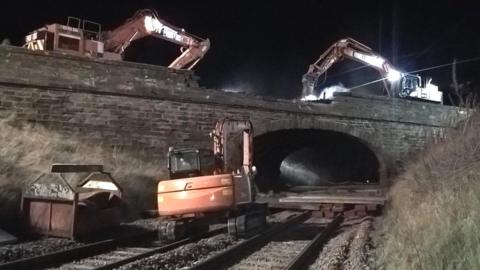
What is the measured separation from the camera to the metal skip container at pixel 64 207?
1034 cm

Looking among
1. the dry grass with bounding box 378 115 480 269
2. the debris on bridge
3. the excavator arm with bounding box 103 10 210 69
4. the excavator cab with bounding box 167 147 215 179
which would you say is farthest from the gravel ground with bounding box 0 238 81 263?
the excavator arm with bounding box 103 10 210 69

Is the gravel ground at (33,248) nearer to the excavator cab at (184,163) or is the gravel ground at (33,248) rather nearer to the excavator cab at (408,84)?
the excavator cab at (184,163)

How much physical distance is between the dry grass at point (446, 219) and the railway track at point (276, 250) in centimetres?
133

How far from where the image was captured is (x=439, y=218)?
22.8ft

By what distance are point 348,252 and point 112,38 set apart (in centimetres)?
1465

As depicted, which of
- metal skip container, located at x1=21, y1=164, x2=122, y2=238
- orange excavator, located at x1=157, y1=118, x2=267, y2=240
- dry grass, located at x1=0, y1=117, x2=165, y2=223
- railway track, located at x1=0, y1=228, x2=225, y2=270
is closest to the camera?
railway track, located at x1=0, y1=228, x2=225, y2=270

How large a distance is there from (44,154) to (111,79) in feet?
10.3

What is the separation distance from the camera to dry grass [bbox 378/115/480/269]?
5520 millimetres

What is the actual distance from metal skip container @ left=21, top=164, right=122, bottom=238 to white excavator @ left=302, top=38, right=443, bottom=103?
1893 cm

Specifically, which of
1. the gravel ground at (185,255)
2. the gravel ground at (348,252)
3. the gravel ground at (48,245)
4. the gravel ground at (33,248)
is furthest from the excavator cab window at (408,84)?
the gravel ground at (33,248)

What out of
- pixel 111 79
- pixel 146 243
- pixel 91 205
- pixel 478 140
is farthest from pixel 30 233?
pixel 478 140

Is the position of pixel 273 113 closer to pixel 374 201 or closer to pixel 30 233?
pixel 374 201

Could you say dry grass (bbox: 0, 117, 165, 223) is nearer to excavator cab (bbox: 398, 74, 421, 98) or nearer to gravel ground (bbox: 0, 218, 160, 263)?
gravel ground (bbox: 0, 218, 160, 263)

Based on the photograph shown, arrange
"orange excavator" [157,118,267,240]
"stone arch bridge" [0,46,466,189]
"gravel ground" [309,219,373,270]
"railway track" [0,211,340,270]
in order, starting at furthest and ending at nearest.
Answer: "stone arch bridge" [0,46,466,189]
"orange excavator" [157,118,267,240]
"gravel ground" [309,219,373,270]
"railway track" [0,211,340,270]
